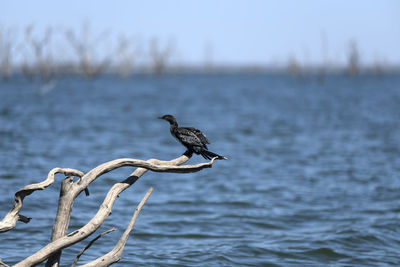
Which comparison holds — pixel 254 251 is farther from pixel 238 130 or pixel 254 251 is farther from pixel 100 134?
pixel 238 130

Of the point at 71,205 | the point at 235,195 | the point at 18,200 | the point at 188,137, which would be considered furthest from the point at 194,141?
the point at 235,195

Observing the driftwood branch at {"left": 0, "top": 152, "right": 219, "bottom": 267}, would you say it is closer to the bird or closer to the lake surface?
the bird

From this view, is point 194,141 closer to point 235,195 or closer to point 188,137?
point 188,137

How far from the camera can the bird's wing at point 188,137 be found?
234 inches

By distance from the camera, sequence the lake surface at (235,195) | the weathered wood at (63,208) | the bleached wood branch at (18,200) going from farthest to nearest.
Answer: the lake surface at (235,195) < the weathered wood at (63,208) < the bleached wood branch at (18,200)

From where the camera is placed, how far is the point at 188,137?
6016 millimetres

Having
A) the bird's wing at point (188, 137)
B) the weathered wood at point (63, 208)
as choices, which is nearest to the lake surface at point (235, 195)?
the bird's wing at point (188, 137)

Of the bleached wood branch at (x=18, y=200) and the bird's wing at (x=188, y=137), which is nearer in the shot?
the bleached wood branch at (x=18, y=200)

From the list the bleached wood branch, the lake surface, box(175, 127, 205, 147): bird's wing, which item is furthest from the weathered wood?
the lake surface

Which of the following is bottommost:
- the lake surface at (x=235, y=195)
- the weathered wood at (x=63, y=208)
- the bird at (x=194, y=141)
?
the lake surface at (x=235, y=195)

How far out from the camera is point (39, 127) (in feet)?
96.3

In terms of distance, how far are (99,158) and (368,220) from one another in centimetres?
1050

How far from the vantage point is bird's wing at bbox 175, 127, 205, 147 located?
19.5 feet

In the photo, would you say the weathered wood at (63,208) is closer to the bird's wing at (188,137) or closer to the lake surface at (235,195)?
the bird's wing at (188,137)
